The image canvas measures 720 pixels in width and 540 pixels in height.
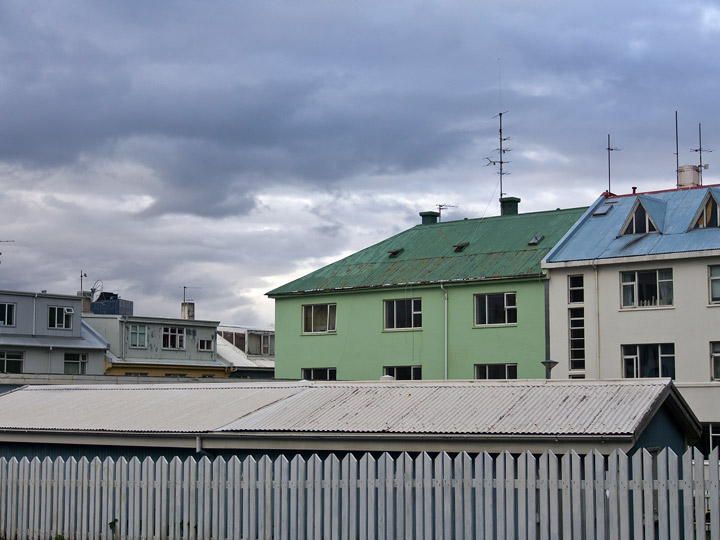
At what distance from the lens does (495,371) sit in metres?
42.9

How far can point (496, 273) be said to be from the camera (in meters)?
43.3

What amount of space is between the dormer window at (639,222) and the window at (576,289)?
2535 mm

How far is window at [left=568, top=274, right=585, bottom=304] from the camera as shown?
40938 millimetres

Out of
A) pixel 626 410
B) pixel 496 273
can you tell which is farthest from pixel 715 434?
pixel 626 410

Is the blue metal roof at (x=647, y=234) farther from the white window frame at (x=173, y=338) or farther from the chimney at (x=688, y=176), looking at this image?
the white window frame at (x=173, y=338)

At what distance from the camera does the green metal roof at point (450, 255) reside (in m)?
44.0

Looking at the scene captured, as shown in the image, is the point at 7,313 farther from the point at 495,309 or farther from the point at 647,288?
the point at 647,288

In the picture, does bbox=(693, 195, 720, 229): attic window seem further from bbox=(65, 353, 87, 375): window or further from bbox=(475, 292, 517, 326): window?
bbox=(65, 353, 87, 375): window

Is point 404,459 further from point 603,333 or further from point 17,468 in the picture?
point 603,333

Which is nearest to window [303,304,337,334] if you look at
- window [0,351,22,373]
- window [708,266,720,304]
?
window [708,266,720,304]

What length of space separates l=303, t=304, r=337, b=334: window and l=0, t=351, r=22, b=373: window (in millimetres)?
20418

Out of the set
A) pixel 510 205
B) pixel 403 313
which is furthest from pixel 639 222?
pixel 403 313

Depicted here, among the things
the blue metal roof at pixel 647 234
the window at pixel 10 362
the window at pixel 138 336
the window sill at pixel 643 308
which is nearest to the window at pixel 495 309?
the blue metal roof at pixel 647 234

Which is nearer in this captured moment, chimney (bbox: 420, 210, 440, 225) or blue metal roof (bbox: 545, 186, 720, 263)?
blue metal roof (bbox: 545, 186, 720, 263)
